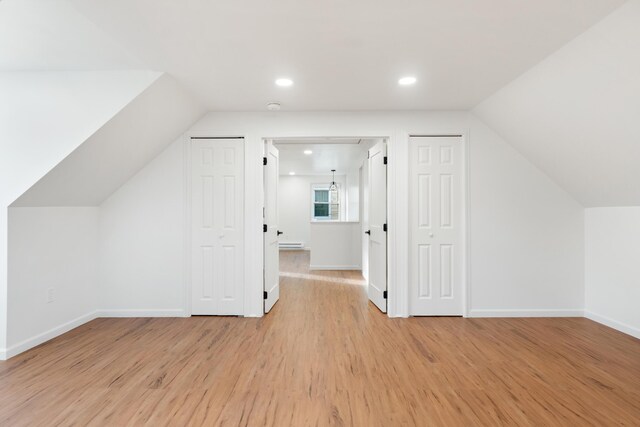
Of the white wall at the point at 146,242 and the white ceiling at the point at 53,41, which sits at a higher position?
the white ceiling at the point at 53,41

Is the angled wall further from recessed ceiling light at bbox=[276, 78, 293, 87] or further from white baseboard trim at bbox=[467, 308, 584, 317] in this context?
white baseboard trim at bbox=[467, 308, 584, 317]

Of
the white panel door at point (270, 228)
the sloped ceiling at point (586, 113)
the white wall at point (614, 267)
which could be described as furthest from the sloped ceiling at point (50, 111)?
the white wall at point (614, 267)

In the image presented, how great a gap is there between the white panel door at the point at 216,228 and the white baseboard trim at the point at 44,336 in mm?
1121

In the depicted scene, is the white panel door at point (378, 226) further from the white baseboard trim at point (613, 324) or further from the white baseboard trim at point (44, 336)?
the white baseboard trim at point (44, 336)

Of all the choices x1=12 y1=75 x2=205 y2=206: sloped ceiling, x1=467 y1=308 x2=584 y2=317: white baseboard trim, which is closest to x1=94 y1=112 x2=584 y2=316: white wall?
x1=467 y1=308 x2=584 y2=317: white baseboard trim

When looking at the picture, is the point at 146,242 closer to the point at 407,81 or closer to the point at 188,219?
the point at 188,219

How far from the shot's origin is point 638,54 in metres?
2.21

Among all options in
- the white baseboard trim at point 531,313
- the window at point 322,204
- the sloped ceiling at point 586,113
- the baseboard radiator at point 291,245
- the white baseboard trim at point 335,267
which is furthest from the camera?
the window at point 322,204

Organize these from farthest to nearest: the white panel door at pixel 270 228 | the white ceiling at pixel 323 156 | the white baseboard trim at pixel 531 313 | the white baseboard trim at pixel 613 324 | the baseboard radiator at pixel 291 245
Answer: the baseboard radiator at pixel 291 245 → the white ceiling at pixel 323 156 → the white panel door at pixel 270 228 → the white baseboard trim at pixel 531 313 → the white baseboard trim at pixel 613 324

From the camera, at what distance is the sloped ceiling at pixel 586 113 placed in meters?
2.31

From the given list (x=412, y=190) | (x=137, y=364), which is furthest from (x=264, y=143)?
(x=137, y=364)

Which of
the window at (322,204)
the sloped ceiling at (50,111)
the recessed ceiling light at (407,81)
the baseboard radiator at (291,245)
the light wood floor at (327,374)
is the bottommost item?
the light wood floor at (327,374)

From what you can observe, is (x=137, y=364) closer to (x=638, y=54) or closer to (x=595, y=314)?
(x=638, y=54)

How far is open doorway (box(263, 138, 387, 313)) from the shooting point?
4488 mm
